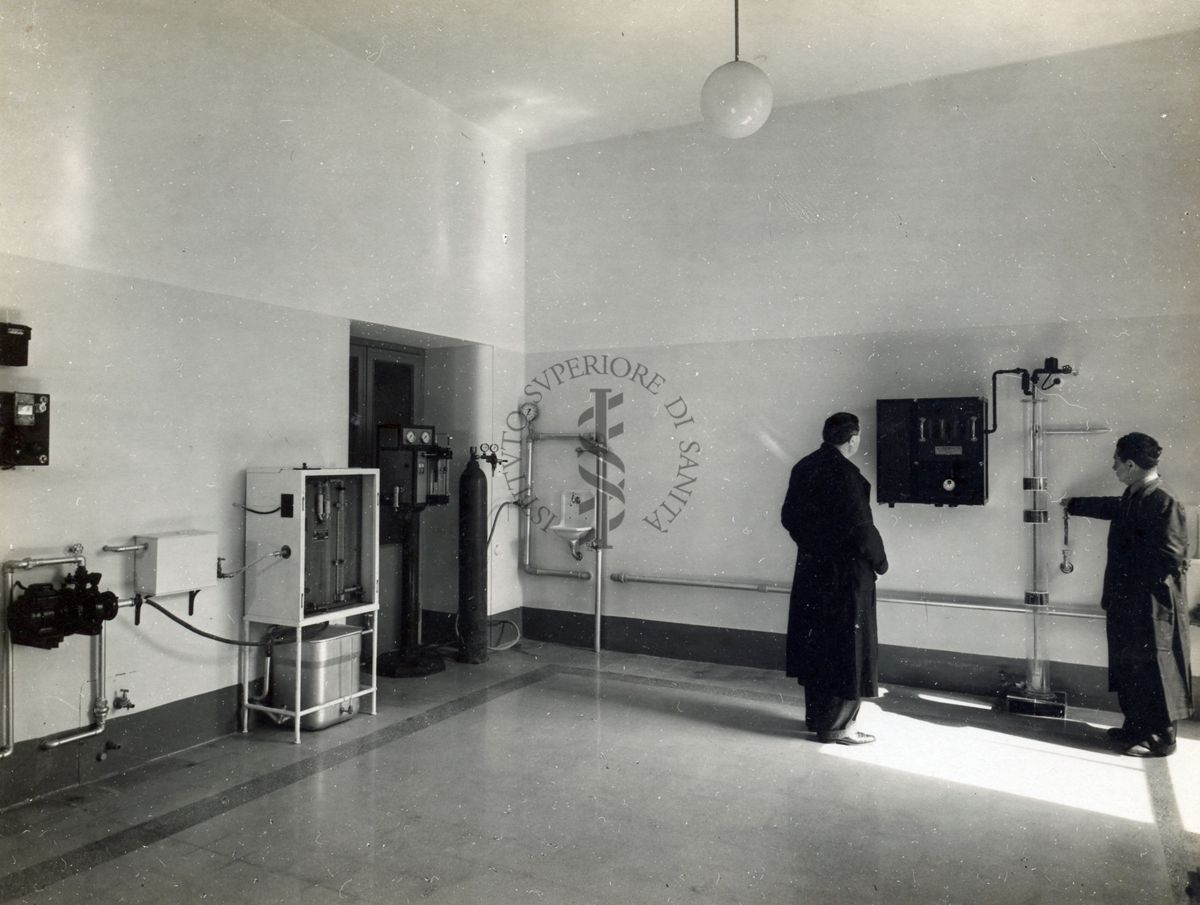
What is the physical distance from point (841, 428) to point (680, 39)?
8.00ft

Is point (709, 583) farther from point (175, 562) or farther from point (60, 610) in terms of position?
point (60, 610)

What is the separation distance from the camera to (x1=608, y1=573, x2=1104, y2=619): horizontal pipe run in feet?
16.2

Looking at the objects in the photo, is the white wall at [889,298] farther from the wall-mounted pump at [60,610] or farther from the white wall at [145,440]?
the wall-mounted pump at [60,610]

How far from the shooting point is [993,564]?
5125 millimetres

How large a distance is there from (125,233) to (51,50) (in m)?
0.75

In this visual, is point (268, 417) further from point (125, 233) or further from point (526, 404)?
point (526, 404)

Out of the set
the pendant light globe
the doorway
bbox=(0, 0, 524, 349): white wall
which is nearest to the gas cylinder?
the doorway

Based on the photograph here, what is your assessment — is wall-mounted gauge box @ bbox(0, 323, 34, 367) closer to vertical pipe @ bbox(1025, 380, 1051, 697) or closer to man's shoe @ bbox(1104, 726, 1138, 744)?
vertical pipe @ bbox(1025, 380, 1051, 697)

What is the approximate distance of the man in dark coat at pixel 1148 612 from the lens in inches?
161

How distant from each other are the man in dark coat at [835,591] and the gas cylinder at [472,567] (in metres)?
2.36

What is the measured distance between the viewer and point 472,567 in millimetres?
5941

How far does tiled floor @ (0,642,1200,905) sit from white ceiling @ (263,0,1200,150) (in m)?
3.83

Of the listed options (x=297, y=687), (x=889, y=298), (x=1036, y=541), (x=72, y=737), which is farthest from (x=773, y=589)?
(x=72, y=737)

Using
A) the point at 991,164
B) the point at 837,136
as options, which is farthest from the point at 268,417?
the point at 991,164
